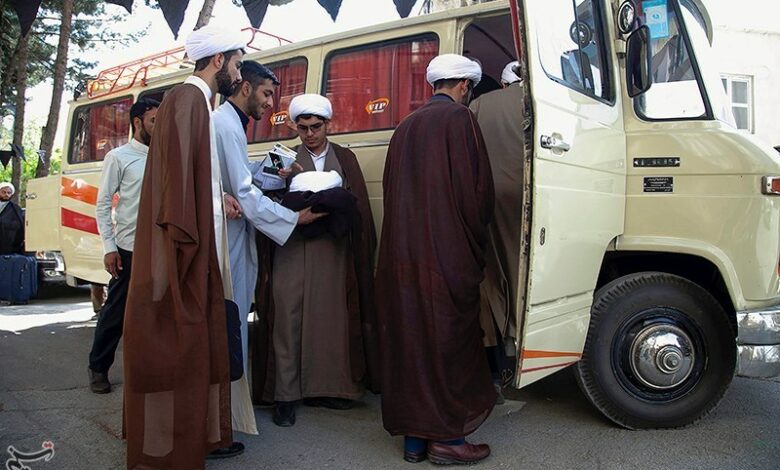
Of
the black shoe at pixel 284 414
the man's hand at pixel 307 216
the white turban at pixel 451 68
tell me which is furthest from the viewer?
the black shoe at pixel 284 414

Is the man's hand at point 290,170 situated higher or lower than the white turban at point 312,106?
lower

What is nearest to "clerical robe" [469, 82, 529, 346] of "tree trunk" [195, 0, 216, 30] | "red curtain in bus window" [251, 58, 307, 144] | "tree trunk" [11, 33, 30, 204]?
"red curtain in bus window" [251, 58, 307, 144]

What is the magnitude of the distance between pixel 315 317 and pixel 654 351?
1.84 m

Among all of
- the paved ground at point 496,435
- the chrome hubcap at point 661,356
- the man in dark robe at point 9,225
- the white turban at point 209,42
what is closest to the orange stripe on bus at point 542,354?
the chrome hubcap at point 661,356

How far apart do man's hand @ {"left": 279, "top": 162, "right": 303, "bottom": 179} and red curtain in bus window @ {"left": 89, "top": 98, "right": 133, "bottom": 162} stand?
3271mm

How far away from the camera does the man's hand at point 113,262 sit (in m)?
4.10

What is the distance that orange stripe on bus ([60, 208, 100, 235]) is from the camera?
254 inches

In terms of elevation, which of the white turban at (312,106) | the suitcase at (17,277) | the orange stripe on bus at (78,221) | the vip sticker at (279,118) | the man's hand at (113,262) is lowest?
the suitcase at (17,277)

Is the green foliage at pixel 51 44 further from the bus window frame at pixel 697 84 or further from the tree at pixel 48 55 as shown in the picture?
the bus window frame at pixel 697 84

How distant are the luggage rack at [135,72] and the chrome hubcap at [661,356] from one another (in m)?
4.71

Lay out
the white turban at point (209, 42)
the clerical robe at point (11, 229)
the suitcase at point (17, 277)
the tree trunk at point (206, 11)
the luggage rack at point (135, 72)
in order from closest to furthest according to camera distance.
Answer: the white turban at point (209, 42)
the luggage rack at point (135, 72)
the suitcase at point (17, 277)
the clerical robe at point (11, 229)
the tree trunk at point (206, 11)

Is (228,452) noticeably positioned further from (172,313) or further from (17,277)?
(17,277)

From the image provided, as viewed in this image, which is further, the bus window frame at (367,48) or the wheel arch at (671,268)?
the bus window frame at (367,48)

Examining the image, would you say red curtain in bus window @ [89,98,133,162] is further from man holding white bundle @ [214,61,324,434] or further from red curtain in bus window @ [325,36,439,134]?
man holding white bundle @ [214,61,324,434]
